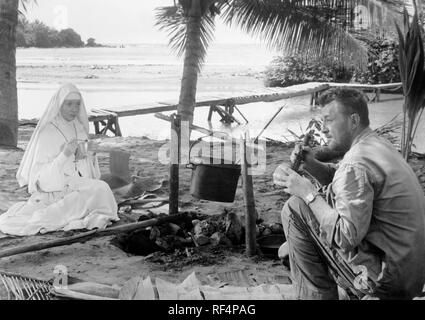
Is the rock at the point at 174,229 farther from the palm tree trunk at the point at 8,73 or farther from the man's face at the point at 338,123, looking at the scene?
the palm tree trunk at the point at 8,73

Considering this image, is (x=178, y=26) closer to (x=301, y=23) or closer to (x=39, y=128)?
(x=301, y=23)

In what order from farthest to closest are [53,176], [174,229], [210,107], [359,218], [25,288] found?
1. [210,107]
2. [53,176]
3. [174,229]
4. [25,288]
5. [359,218]

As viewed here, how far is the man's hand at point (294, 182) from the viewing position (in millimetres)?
2945

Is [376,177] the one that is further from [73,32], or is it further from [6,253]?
[73,32]

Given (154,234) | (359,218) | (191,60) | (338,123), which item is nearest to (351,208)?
(359,218)

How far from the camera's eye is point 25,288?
3516mm

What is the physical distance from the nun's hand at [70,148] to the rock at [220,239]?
5.68ft

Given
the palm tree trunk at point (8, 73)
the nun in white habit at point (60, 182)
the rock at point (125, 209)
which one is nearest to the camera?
the nun in white habit at point (60, 182)

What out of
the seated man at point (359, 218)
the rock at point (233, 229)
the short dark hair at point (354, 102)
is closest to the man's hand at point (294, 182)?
the seated man at point (359, 218)

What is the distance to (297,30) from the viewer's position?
9.30 meters

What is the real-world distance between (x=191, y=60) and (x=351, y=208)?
683 cm

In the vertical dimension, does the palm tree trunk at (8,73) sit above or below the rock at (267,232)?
above
